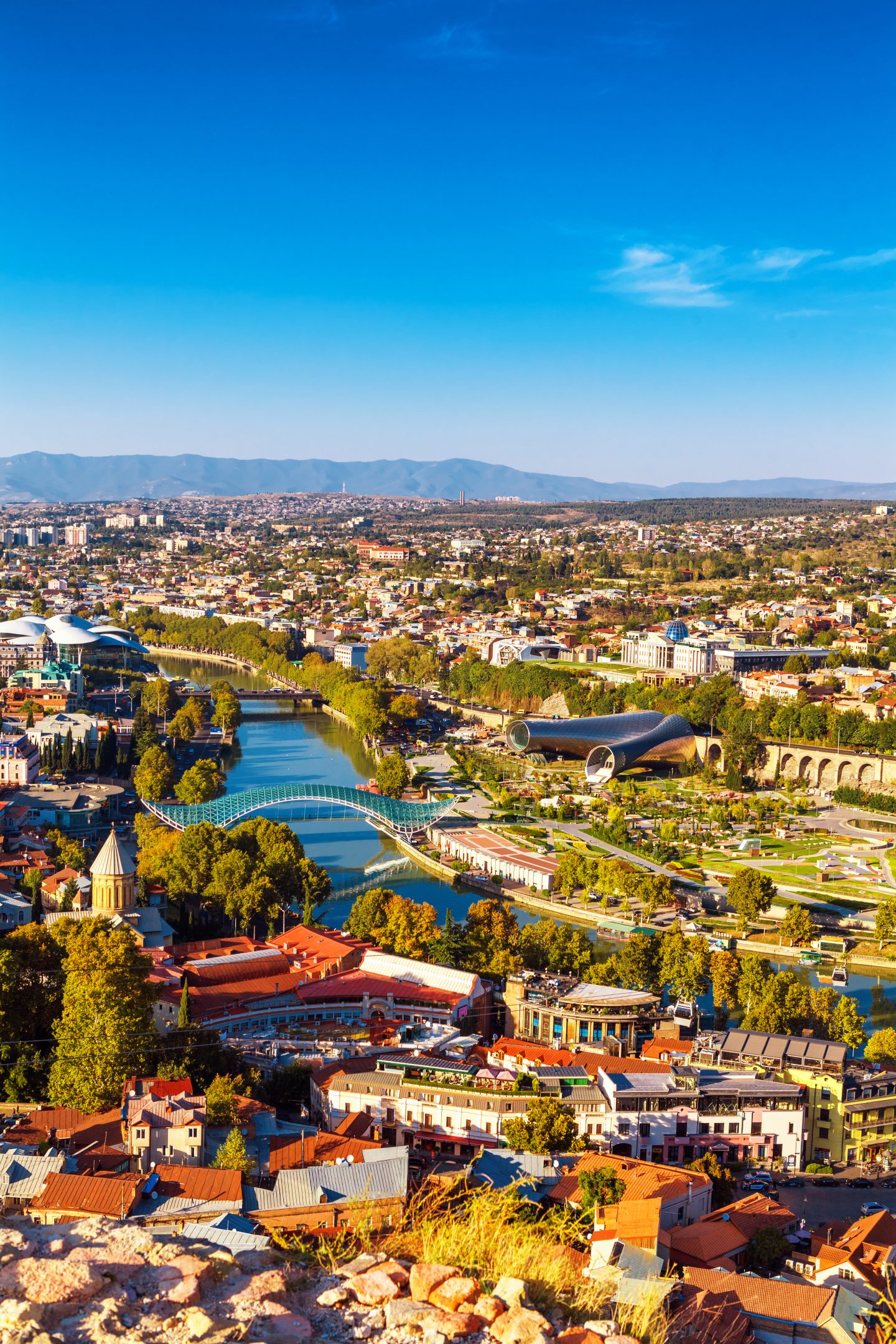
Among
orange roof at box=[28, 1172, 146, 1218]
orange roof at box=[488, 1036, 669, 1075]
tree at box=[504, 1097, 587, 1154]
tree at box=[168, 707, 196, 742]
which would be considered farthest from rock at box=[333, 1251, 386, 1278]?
tree at box=[168, 707, 196, 742]

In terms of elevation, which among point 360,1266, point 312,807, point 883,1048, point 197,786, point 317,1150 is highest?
point 360,1266

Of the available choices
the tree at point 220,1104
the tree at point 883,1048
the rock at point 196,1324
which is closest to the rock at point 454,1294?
the rock at point 196,1324

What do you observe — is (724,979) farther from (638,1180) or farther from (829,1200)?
(638,1180)

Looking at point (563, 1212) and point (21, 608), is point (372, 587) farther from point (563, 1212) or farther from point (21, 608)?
point (563, 1212)

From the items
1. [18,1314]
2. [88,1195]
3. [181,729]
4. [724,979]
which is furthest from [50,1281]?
[181,729]

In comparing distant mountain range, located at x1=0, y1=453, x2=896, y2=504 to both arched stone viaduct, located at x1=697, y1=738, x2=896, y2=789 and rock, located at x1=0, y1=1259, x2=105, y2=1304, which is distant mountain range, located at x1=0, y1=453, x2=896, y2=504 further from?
rock, located at x1=0, y1=1259, x2=105, y2=1304

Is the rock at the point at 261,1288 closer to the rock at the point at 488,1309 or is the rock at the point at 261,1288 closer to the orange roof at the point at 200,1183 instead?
the rock at the point at 488,1309
